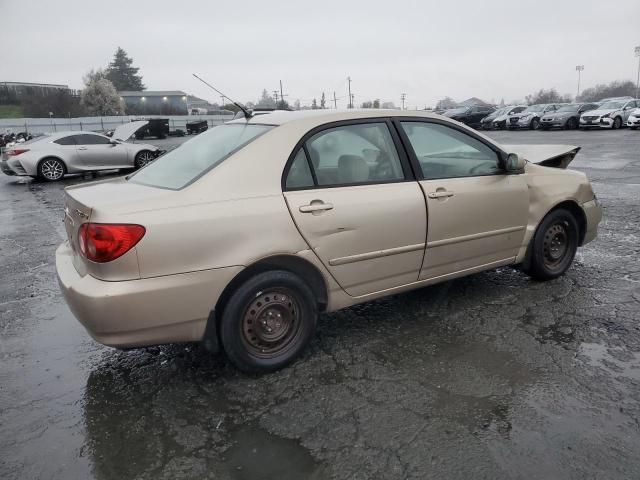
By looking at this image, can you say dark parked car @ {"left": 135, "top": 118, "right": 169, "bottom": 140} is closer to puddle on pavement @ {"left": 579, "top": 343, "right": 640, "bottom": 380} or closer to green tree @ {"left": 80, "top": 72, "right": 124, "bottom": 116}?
puddle on pavement @ {"left": 579, "top": 343, "right": 640, "bottom": 380}

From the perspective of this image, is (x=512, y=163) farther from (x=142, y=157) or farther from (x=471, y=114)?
(x=471, y=114)

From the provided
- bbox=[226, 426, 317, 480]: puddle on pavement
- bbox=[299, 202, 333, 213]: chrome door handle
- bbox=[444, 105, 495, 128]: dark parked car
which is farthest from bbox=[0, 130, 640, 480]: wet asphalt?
bbox=[444, 105, 495, 128]: dark parked car

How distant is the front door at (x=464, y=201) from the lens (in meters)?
3.69

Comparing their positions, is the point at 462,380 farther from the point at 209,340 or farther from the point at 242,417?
the point at 209,340

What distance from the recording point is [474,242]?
3.92m

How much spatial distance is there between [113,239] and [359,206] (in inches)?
59.1

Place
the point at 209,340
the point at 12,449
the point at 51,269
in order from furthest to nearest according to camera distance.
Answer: the point at 51,269
the point at 209,340
the point at 12,449

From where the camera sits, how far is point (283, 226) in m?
3.03

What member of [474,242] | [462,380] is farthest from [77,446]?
[474,242]

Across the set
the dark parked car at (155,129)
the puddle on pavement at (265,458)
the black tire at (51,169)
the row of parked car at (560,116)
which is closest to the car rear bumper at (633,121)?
the row of parked car at (560,116)

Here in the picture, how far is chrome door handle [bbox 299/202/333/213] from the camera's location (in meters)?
3.11

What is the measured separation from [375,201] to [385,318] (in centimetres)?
105

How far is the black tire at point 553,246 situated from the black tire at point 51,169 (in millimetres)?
13601

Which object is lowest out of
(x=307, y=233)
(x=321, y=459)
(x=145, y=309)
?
(x=321, y=459)
